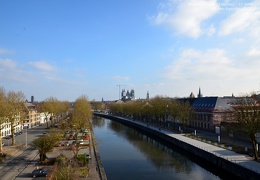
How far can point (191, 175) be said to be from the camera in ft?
118

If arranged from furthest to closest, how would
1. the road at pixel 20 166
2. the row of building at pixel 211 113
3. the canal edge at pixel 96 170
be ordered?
1. the row of building at pixel 211 113
2. the road at pixel 20 166
3. the canal edge at pixel 96 170

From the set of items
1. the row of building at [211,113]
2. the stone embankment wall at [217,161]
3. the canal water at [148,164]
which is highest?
the row of building at [211,113]

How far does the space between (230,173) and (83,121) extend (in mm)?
35710

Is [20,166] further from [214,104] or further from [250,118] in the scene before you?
[214,104]

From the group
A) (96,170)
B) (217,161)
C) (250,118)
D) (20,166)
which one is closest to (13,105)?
(20,166)

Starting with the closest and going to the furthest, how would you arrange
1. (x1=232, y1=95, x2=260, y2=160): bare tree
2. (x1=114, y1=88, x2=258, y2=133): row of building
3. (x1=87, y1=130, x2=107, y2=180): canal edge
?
(x1=87, y1=130, x2=107, y2=180): canal edge, (x1=232, y1=95, x2=260, y2=160): bare tree, (x1=114, y1=88, x2=258, y2=133): row of building

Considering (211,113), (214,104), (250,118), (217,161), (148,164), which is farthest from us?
(214,104)

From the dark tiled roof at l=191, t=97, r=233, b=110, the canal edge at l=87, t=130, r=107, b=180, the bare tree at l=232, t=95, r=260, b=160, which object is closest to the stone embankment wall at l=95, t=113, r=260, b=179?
the bare tree at l=232, t=95, r=260, b=160

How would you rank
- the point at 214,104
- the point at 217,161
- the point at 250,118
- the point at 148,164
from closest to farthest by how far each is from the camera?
1. the point at 217,161
2. the point at 250,118
3. the point at 148,164
4. the point at 214,104

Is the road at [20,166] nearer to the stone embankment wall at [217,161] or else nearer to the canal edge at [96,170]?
the canal edge at [96,170]

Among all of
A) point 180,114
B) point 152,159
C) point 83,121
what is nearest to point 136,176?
point 152,159

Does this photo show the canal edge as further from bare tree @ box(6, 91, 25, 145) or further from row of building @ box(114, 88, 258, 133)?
row of building @ box(114, 88, 258, 133)

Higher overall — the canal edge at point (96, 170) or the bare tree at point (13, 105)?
the bare tree at point (13, 105)

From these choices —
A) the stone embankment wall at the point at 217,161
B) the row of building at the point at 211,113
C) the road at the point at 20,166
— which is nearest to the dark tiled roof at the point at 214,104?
the row of building at the point at 211,113
